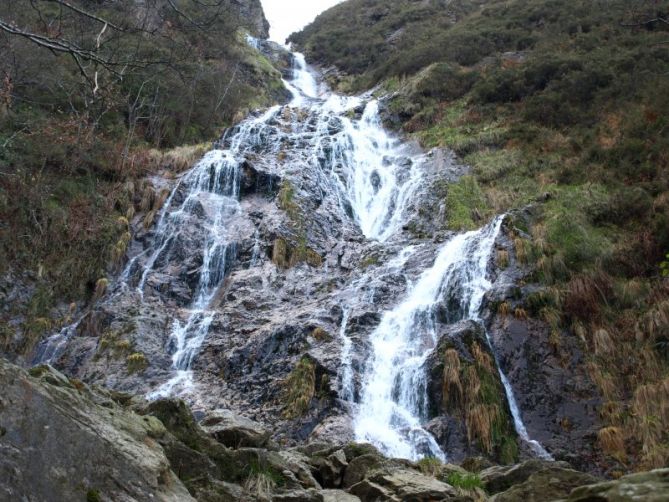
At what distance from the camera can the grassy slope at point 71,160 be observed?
1345 centimetres

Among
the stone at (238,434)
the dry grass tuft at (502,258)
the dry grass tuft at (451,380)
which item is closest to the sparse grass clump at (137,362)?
the stone at (238,434)

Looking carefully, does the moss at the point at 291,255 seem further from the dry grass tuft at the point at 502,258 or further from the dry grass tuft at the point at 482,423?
the dry grass tuft at the point at 482,423

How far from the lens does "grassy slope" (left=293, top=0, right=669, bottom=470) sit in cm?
978

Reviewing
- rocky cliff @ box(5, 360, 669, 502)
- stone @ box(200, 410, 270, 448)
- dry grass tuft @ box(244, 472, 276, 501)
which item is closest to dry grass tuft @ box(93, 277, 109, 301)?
rocky cliff @ box(5, 360, 669, 502)

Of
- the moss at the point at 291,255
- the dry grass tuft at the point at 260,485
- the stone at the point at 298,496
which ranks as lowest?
the stone at the point at 298,496

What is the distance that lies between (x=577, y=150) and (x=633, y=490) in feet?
52.7

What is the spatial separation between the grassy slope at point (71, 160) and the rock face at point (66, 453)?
25.0 ft

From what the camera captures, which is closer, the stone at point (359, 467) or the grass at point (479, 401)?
the stone at point (359, 467)

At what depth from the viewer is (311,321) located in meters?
12.0

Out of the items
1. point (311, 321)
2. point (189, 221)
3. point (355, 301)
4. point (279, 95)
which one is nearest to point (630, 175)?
point (355, 301)

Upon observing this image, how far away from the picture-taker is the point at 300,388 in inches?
403

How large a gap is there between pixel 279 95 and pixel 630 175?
20.9 m

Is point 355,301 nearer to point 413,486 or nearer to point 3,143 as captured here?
point 413,486

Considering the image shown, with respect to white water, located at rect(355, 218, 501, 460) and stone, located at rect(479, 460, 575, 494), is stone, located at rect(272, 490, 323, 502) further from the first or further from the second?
white water, located at rect(355, 218, 501, 460)
